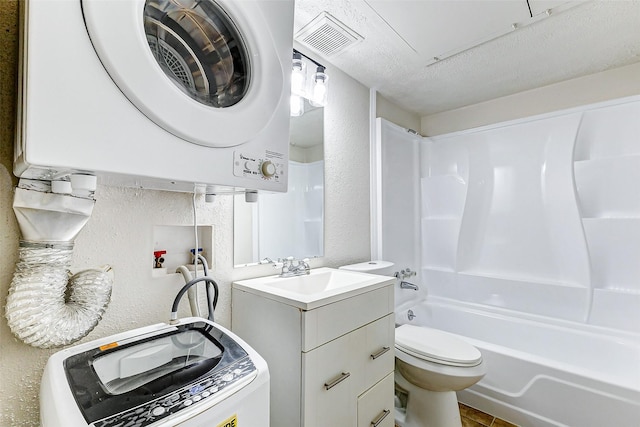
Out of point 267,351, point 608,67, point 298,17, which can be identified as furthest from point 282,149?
point 608,67

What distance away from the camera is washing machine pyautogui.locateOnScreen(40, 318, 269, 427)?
48 centimetres

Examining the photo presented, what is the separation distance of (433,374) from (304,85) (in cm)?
162

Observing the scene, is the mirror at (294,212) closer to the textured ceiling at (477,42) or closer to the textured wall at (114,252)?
the textured wall at (114,252)

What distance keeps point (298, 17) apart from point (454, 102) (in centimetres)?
169

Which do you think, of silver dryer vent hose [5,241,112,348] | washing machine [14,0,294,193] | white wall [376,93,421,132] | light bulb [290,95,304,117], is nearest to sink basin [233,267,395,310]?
washing machine [14,0,294,193]

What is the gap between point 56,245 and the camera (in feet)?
2.27

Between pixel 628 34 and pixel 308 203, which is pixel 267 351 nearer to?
pixel 308 203

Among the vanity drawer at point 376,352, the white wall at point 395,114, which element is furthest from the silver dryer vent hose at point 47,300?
the white wall at point 395,114

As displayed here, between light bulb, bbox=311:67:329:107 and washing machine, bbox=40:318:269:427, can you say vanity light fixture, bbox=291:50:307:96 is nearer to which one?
light bulb, bbox=311:67:329:107

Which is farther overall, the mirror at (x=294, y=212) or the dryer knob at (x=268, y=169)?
the mirror at (x=294, y=212)

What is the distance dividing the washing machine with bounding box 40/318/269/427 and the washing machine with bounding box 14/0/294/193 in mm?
402

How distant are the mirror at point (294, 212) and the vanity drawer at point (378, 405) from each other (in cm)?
71

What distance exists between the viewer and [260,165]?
2.66 feet

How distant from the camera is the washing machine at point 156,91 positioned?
1.59 feet
